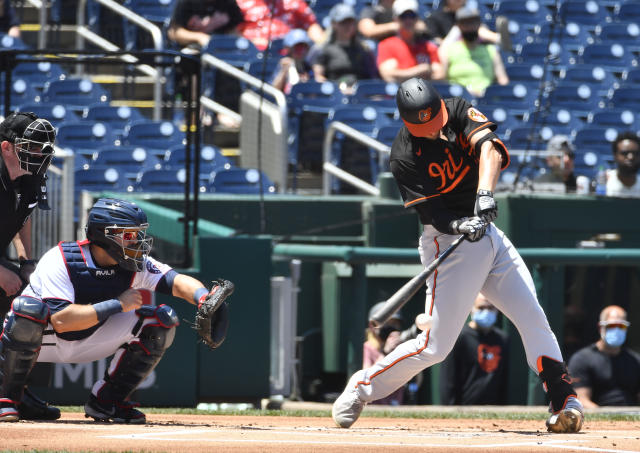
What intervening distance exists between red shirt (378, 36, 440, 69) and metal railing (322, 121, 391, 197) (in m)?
1.58

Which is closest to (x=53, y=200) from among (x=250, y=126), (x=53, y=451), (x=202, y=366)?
(x=202, y=366)

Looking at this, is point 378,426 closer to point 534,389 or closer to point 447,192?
point 447,192

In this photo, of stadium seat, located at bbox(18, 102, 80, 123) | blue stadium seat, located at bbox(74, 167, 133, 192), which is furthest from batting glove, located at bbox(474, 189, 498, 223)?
stadium seat, located at bbox(18, 102, 80, 123)

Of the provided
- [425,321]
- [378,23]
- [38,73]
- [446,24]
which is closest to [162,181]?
[38,73]

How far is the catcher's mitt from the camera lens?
5.18 metres

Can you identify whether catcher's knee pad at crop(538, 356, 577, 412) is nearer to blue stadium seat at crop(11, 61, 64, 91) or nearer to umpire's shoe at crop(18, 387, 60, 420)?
umpire's shoe at crop(18, 387, 60, 420)

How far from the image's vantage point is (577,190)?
31.6ft

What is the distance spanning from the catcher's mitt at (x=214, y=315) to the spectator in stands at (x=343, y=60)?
6.74 meters

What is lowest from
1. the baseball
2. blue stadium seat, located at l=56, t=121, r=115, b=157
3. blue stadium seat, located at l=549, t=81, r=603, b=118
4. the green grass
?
the green grass

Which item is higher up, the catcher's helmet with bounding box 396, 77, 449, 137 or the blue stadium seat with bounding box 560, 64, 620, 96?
the blue stadium seat with bounding box 560, 64, 620, 96

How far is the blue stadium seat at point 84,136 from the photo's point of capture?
34.4ft

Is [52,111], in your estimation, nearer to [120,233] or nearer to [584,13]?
[120,233]

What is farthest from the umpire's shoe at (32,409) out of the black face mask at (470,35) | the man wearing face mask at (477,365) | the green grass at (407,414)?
the black face mask at (470,35)

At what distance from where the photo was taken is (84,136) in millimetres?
10602
